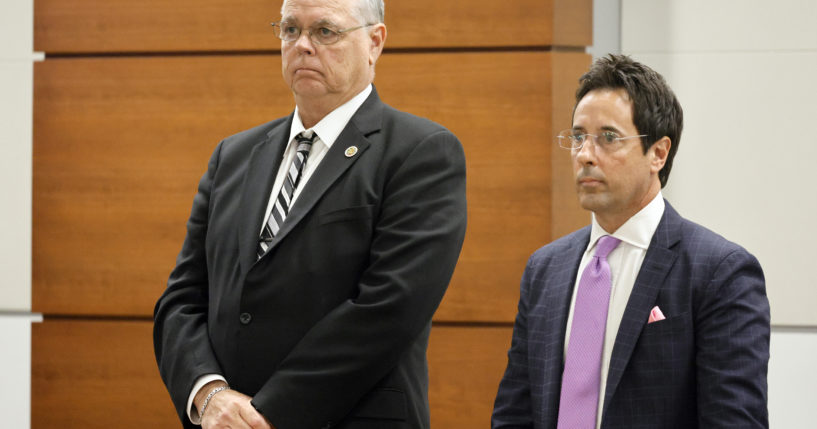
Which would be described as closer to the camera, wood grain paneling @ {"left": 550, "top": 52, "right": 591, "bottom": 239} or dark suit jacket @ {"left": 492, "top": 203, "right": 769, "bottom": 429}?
dark suit jacket @ {"left": 492, "top": 203, "right": 769, "bottom": 429}

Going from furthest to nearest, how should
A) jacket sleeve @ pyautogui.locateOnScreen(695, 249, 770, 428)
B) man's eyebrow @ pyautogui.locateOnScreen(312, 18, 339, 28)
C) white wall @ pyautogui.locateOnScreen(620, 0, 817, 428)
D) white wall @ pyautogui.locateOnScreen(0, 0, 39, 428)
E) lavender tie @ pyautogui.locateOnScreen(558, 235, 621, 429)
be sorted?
white wall @ pyautogui.locateOnScreen(0, 0, 39, 428)
white wall @ pyautogui.locateOnScreen(620, 0, 817, 428)
man's eyebrow @ pyautogui.locateOnScreen(312, 18, 339, 28)
lavender tie @ pyautogui.locateOnScreen(558, 235, 621, 429)
jacket sleeve @ pyautogui.locateOnScreen(695, 249, 770, 428)

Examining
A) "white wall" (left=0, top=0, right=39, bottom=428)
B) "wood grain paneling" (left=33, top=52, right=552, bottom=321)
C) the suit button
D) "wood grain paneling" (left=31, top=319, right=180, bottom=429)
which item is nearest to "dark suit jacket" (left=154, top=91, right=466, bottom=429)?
the suit button

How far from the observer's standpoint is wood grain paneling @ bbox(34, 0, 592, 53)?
2762mm

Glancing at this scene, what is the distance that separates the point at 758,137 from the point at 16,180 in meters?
2.79

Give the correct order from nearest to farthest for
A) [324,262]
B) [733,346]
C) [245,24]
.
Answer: [733,346] → [324,262] → [245,24]

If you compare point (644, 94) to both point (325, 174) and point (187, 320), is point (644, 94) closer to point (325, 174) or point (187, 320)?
point (325, 174)

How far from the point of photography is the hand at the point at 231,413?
1554mm

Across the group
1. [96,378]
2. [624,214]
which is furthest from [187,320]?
[96,378]

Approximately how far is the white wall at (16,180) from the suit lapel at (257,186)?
5.59 feet

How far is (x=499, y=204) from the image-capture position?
2.75 metres

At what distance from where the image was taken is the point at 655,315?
58.3 inches

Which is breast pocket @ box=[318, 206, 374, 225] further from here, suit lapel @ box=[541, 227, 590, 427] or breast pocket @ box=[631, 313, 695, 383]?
breast pocket @ box=[631, 313, 695, 383]

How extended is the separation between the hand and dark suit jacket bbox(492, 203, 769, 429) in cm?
54

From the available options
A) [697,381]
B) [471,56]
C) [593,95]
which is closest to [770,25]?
[471,56]
